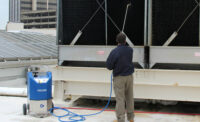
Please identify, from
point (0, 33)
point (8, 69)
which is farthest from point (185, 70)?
point (0, 33)

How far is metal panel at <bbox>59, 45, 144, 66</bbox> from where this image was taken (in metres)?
6.70

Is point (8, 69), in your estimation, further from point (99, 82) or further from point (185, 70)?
point (185, 70)

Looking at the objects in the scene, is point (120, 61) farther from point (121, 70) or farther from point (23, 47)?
point (23, 47)

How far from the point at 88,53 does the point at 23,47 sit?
28.2 ft

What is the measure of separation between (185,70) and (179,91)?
1.63 feet

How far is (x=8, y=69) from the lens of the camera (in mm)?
12125

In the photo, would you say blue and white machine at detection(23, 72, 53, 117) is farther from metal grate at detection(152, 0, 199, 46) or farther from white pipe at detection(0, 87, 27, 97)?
metal grate at detection(152, 0, 199, 46)

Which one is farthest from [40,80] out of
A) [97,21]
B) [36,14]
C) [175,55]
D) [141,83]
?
[36,14]

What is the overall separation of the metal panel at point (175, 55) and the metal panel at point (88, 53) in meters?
0.31

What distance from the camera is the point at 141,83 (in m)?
6.53

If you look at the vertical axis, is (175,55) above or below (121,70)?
above

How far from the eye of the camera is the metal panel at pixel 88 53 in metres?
6.70

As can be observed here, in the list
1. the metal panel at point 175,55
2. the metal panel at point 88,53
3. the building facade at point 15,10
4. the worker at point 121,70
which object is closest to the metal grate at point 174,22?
the metal panel at point 175,55

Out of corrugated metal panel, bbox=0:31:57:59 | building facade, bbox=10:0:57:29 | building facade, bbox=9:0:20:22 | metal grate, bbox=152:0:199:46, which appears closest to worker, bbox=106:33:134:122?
metal grate, bbox=152:0:199:46
